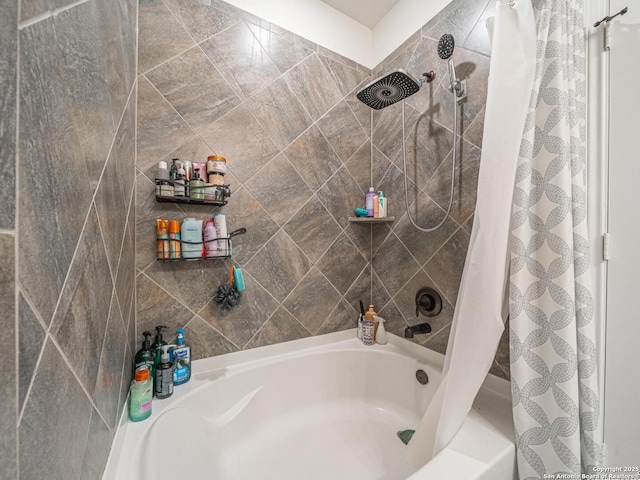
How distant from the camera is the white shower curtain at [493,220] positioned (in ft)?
2.41

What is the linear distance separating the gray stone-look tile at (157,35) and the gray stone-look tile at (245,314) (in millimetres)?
1101

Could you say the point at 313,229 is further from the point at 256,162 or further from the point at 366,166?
the point at 366,166

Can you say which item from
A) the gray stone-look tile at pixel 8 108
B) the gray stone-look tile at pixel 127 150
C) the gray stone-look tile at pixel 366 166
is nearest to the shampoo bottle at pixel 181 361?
the gray stone-look tile at pixel 127 150

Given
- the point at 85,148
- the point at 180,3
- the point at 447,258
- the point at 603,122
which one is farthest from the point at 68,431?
the point at 180,3

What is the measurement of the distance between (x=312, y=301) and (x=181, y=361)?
71cm

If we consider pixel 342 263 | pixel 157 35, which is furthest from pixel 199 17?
pixel 342 263

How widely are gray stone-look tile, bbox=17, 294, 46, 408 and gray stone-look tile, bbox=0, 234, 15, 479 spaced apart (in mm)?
14

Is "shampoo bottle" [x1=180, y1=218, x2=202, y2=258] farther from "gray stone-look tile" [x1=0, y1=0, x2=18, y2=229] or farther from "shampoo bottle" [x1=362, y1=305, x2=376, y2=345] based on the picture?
"shampoo bottle" [x1=362, y1=305, x2=376, y2=345]

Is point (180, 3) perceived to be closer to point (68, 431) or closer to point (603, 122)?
point (68, 431)

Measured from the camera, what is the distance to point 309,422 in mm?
Result: 1301

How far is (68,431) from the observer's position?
0.41m

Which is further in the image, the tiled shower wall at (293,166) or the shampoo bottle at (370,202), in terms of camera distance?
the shampoo bottle at (370,202)

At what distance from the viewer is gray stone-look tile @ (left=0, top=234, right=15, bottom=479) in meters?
0.25

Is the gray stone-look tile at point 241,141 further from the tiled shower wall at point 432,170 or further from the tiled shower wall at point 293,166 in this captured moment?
the tiled shower wall at point 432,170
